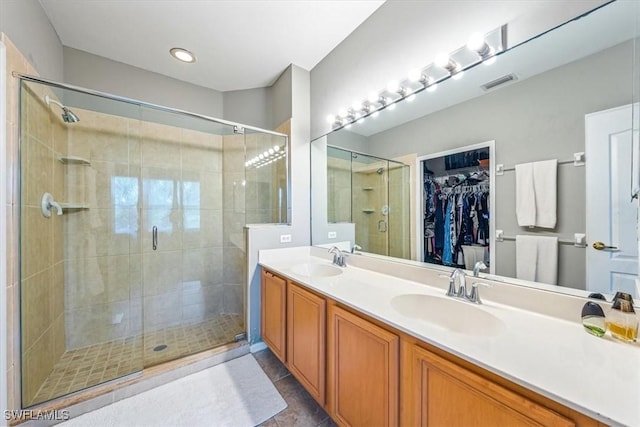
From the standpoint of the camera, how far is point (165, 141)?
8.29ft

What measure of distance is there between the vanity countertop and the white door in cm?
20

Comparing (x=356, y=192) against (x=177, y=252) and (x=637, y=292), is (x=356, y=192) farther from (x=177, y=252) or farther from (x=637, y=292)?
(x=177, y=252)

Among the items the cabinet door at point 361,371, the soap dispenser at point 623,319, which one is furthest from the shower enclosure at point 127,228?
the soap dispenser at point 623,319

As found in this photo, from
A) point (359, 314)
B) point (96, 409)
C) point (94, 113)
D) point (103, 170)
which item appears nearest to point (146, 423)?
point (96, 409)

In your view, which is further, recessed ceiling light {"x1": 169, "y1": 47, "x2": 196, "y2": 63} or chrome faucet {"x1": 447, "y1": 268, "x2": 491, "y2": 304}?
recessed ceiling light {"x1": 169, "y1": 47, "x2": 196, "y2": 63}

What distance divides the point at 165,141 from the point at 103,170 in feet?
2.01

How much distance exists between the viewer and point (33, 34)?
5.19 feet

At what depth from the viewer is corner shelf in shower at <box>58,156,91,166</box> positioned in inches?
76.9

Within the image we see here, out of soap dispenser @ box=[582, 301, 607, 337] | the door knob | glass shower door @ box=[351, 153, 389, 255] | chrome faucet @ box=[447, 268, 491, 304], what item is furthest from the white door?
glass shower door @ box=[351, 153, 389, 255]

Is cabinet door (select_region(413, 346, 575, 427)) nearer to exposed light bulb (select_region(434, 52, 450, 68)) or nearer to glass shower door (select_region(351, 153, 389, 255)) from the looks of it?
glass shower door (select_region(351, 153, 389, 255))

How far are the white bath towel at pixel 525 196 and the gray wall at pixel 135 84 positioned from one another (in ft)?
9.72

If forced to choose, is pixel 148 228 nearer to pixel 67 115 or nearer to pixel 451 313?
pixel 67 115

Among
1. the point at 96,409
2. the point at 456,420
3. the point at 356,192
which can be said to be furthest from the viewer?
the point at 356,192

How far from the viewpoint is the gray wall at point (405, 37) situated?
108 centimetres
